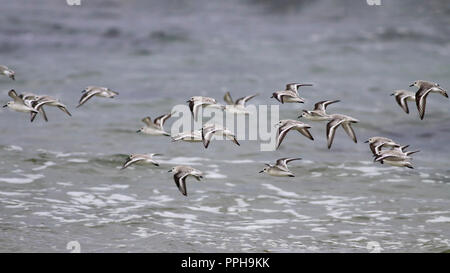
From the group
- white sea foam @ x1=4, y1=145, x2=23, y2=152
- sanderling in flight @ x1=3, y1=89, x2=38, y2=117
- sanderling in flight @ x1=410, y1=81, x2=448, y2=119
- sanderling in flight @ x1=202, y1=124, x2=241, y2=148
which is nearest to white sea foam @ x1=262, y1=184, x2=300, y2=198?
sanderling in flight @ x1=202, y1=124, x2=241, y2=148

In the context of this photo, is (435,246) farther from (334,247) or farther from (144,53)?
(144,53)

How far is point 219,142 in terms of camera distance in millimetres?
13117

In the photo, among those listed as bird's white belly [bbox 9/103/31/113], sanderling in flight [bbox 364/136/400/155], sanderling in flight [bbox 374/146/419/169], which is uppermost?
bird's white belly [bbox 9/103/31/113]

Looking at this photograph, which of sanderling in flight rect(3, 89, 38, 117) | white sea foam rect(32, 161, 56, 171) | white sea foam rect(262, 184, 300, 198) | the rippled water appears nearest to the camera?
the rippled water

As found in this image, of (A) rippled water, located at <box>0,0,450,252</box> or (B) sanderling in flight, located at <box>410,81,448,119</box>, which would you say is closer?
(B) sanderling in flight, located at <box>410,81,448,119</box>

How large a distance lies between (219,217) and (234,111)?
140 cm

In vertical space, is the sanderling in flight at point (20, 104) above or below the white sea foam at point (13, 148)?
below

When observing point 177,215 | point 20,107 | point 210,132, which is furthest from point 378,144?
point 20,107

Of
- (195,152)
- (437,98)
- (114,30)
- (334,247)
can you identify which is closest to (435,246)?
(334,247)

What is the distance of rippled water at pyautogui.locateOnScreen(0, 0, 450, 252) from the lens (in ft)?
29.2

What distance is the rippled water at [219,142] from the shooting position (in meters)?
8.89

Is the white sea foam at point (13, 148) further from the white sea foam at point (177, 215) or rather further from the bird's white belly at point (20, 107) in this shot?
the white sea foam at point (177, 215)

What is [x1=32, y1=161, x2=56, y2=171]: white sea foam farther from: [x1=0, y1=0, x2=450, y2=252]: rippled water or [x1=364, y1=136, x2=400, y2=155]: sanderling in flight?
[x1=364, y1=136, x2=400, y2=155]: sanderling in flight

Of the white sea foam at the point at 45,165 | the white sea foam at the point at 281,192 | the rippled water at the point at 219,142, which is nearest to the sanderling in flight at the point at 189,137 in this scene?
the rippled water at the point at 219,142
